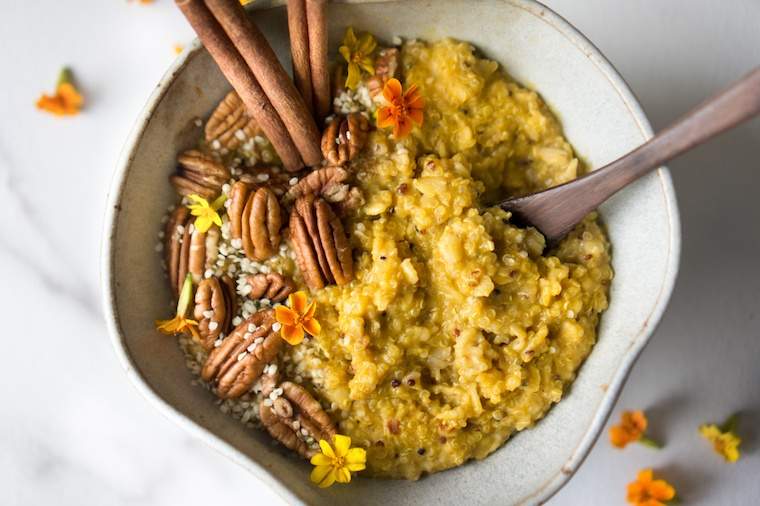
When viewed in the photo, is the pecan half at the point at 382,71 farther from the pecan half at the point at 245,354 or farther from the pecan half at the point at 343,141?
the pecan half at the point at 245,354

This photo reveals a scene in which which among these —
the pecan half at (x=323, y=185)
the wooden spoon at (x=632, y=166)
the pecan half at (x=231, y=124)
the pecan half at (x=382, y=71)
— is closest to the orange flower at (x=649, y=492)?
the wooden spoon at (x=632, y=166)

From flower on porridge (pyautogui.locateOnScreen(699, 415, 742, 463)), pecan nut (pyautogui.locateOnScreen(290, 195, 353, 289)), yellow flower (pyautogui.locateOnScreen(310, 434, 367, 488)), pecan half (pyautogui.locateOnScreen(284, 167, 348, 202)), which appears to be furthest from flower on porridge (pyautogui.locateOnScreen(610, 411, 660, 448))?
pecan half (pyautogui.locateOnScreen(284, 167, 348, 202))

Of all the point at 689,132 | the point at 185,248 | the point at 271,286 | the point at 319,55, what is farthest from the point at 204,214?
the point at 689,132

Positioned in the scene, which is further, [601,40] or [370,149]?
[601,40]

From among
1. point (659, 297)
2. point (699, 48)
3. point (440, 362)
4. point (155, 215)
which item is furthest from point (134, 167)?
point (699, 48)

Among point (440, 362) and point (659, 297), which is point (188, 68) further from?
point (659, 297)

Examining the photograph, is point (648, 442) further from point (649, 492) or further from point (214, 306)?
point (214, 306)

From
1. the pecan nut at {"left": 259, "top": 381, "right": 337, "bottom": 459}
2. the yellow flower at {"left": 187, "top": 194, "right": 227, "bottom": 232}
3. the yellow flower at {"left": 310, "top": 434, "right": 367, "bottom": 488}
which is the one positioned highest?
the yellow flower at {"left": 187, "top": 194, "right": 227, "bottom": 232}

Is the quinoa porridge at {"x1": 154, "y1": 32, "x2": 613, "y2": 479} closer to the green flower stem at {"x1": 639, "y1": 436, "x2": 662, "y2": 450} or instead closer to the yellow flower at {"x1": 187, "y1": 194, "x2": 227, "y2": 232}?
the yellow flower at {"x1": 187, "y1": 194, "x2": 227, "y2": 232}
